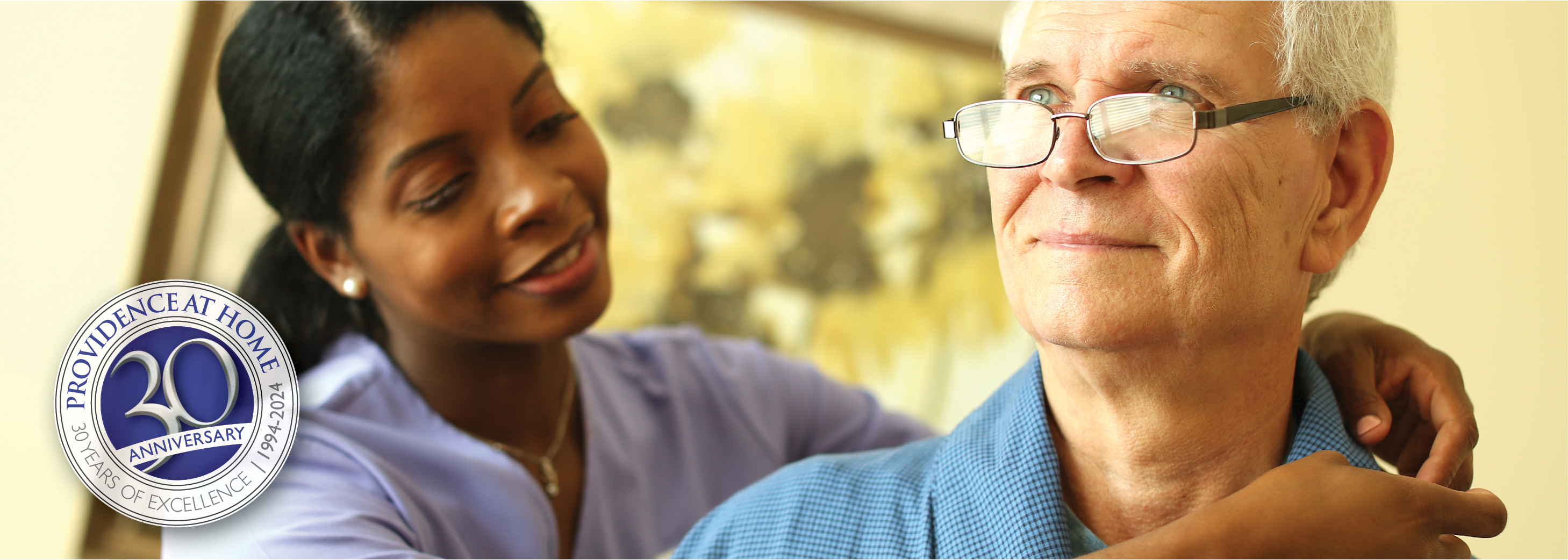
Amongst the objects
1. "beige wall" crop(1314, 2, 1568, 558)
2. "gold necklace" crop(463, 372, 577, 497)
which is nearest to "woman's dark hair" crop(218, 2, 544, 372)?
"gold necklace" crop(463, 372, 577, 497)

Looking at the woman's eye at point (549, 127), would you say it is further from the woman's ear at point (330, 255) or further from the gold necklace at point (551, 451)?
the gold necklace at point (551, 451)

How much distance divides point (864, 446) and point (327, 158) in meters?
0.93

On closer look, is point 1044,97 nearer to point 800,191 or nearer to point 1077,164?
point 1077,164

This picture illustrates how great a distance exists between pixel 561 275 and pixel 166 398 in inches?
17.5

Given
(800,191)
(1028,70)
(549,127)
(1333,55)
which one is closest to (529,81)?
(549,127)

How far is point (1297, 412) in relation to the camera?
3.15 feet

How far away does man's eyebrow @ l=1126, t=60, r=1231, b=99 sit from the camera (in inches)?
31.3

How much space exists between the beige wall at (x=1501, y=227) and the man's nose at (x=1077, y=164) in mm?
1110

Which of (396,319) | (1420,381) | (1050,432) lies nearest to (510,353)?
(396,319)

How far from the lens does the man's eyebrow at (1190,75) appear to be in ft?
2.61

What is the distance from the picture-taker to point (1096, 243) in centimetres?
80

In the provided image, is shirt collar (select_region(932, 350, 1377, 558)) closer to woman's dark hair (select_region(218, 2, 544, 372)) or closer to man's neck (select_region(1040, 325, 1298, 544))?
man's neck (select_region(1040, 325, 1298, 544))

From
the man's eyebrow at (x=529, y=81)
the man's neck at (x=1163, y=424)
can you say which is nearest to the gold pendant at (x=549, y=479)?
the man's eyebrow at (x=529, y=81)

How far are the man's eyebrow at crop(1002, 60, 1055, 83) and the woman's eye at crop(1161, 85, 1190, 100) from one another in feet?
0.32
